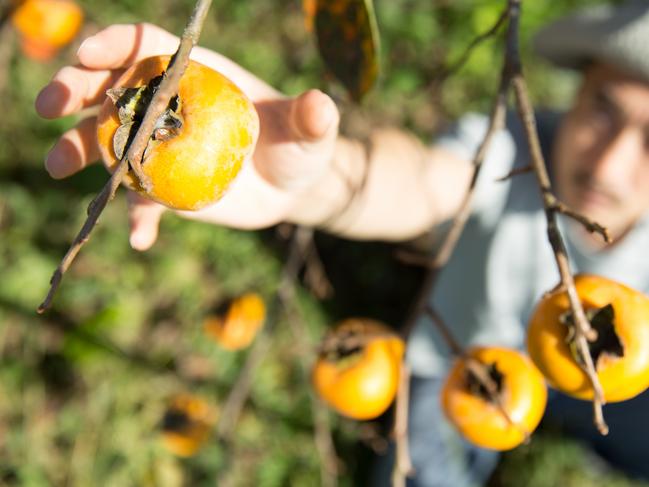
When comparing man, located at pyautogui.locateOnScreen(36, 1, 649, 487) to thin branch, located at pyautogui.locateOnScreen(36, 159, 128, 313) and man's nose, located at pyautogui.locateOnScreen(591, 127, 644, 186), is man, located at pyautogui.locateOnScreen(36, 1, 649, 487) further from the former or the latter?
thin branch, located at pyautogui.locateOnScreen(36, 159, 128, 313)

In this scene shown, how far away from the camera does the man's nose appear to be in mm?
1357

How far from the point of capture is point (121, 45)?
82cm

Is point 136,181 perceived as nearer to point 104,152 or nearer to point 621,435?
point 104,152

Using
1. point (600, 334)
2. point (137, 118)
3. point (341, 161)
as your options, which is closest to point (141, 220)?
point (137, 118)

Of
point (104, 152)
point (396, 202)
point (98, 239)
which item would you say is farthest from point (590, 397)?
point (98, 239)

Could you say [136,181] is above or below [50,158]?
above

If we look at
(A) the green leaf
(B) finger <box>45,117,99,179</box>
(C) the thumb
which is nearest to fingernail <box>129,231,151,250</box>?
(B) finger <box>45,117,99,179</box>

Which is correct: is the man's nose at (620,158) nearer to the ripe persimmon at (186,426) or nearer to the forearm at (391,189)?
the forearm at (391,189)

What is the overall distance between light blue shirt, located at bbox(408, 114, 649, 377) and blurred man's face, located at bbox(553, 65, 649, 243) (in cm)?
16

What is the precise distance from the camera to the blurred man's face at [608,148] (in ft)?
4.46

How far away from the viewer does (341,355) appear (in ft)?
3.87

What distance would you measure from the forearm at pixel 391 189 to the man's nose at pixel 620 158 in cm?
41

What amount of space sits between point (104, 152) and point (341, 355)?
0.72 meters

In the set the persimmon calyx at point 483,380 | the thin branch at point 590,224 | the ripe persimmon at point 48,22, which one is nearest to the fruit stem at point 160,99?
the thin branch at point 590,224
